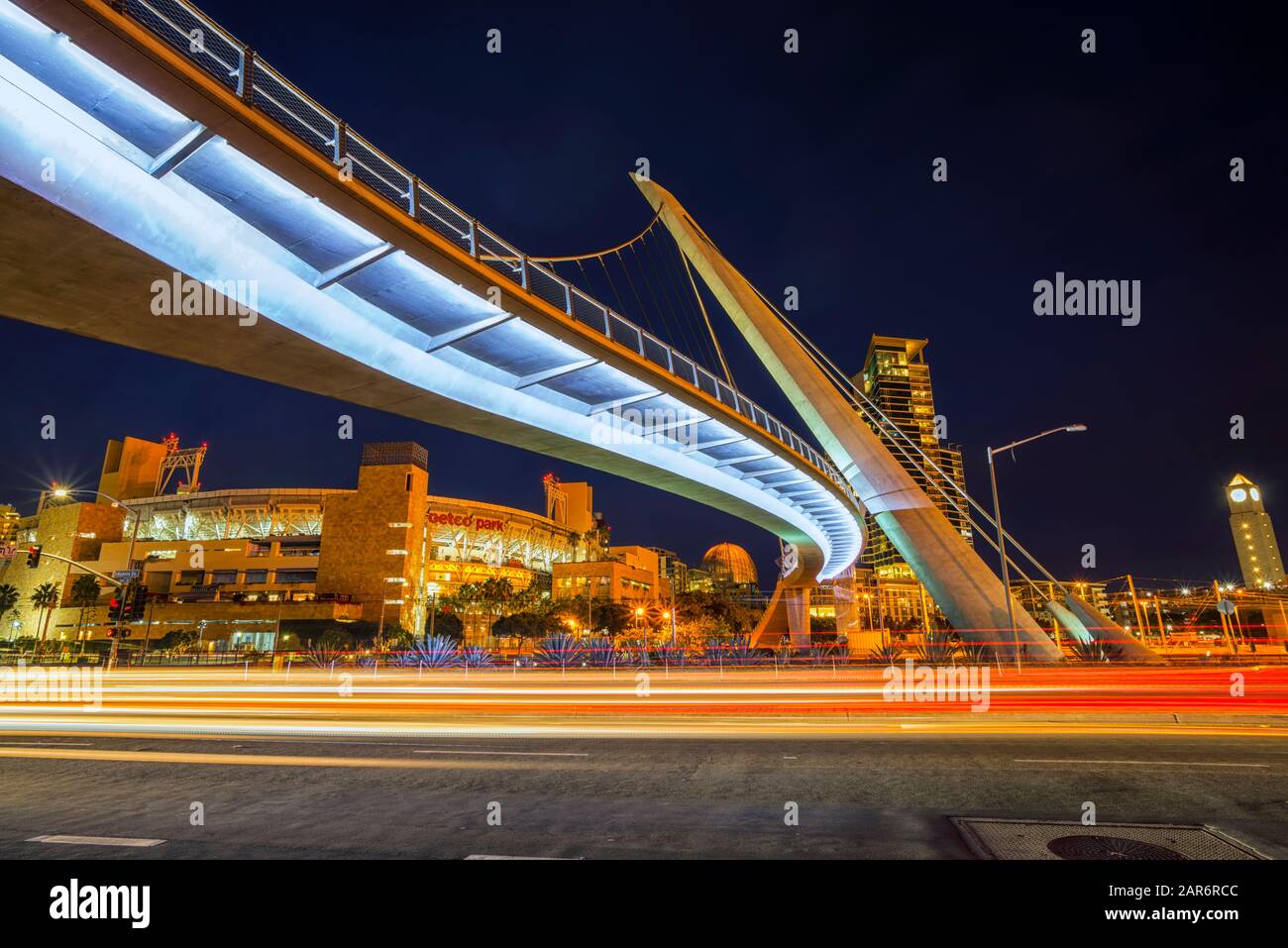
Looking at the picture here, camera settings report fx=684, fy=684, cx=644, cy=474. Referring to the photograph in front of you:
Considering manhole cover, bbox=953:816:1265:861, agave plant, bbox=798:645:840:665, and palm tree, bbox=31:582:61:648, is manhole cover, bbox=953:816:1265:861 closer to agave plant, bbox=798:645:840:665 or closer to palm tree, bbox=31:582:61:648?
agave plant, bbox=798:645:840:665

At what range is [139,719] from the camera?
15273mm

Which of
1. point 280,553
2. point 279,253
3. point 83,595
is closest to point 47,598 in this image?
point 83,595

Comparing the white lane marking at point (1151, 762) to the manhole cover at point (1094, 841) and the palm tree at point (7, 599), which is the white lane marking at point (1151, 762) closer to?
the manhole cover at point (1094, 841)

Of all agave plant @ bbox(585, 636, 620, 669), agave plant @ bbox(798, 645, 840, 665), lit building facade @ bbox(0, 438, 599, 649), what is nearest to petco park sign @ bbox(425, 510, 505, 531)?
lit building facade @ bbox(0, 438, 599, 649)

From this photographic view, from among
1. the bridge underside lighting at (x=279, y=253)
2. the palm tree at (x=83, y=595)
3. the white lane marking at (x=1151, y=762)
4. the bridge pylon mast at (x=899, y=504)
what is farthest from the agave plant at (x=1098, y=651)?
the palm tree at (x=83, y=595)

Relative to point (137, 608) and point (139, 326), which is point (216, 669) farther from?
point (139, 326)

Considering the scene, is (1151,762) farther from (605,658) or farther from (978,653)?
(605,658)

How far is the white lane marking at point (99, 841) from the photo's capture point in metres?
5.86

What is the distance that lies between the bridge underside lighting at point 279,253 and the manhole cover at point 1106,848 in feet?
40.6

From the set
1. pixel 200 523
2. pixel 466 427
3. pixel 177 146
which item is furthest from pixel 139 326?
pixel 200 523

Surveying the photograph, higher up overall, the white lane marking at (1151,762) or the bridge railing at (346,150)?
the bridge railing at (346,150)

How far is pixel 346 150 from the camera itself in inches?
452

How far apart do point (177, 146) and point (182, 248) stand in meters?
2.02

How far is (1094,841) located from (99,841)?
27.3ft
